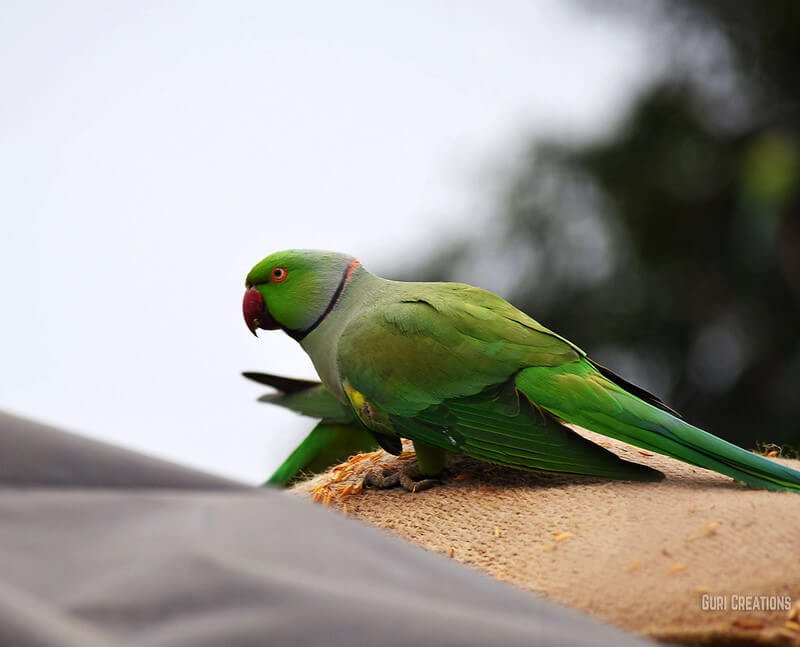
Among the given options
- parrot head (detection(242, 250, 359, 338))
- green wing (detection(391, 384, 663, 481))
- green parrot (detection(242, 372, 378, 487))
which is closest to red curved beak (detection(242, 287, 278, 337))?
parrot head (detection(242, 250, 359, 338))

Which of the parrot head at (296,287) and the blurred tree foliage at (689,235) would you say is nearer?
the parrot head at (296,287)

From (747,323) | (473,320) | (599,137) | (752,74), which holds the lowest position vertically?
(747,323)

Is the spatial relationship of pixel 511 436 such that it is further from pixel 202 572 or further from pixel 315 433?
pixel 202 572

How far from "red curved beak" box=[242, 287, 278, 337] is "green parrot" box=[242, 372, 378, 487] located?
0.46ft

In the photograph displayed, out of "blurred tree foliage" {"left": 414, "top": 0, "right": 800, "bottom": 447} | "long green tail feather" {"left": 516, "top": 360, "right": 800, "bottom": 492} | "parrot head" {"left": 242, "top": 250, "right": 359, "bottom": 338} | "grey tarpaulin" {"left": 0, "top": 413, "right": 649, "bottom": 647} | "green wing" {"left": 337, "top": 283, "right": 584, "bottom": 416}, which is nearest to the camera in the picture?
"grey tarpaulin" {"left": 0, "top": 413, "right": 649, "bottom": 647}

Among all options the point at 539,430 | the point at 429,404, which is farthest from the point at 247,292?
the point at 539,430

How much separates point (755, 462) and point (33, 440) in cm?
99

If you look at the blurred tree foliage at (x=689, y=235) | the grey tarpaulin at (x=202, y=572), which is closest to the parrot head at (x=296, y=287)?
the grey tarpaulin at (x=202, y=572)

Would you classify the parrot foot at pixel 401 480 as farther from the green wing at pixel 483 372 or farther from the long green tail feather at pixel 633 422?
the long green tail feather at pixel 633 422

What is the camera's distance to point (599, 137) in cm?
870

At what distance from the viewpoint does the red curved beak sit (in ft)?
6.08

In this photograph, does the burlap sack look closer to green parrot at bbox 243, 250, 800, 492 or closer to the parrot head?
green parrot at bbox 243, 250, 800, 492

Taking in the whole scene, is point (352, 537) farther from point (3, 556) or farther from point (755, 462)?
point (755, 462)

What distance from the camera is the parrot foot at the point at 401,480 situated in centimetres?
159
